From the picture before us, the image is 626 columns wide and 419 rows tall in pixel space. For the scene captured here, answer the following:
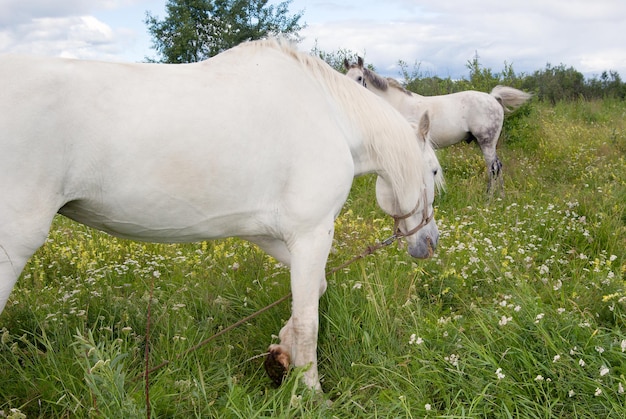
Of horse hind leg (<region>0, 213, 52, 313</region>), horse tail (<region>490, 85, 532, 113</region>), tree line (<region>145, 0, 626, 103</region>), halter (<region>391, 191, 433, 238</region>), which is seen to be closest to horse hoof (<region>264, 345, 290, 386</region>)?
halter (<region>391, 191, 433, 238</region>)

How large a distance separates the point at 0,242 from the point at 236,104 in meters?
1.17

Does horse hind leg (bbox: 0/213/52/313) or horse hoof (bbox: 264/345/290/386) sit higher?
horse hind leg (bbox: 0/213/52/313)

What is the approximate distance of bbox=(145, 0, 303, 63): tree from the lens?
2369 cm

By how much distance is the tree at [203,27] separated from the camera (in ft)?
77.7

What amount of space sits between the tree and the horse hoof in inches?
847

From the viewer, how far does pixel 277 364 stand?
3.07 meters

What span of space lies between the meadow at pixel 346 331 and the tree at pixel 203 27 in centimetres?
1980

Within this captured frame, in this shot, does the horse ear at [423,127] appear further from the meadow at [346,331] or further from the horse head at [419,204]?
the meadow at [346,331]

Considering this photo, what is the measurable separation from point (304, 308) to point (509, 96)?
337 inches

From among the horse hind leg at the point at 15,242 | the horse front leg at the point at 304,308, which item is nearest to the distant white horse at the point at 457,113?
the horse front leg at the point at 304,308

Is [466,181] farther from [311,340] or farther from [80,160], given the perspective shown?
[80,160]

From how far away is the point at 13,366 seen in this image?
2924mm

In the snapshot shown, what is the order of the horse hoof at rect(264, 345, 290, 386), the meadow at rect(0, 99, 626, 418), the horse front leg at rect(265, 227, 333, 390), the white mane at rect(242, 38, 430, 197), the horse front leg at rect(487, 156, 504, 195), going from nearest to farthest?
1. the meadow at rect(0, 99, 626, 418)
2. the horse front leg at rect(265, 227, 333, 390)
3. the horse hoof at rect(264, 345, 290, 386)
4. the white mane at rect(242, 38, 430, 197)
5. the horse front leg at rect(487, 156, 504, 195)

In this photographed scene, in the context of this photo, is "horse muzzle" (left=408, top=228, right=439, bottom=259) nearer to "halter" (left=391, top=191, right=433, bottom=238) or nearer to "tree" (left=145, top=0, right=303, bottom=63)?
"halter" (left=391, top=191, right=433, bottom=238)
